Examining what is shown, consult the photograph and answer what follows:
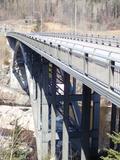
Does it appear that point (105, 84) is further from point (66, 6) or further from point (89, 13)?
point (66, 6)

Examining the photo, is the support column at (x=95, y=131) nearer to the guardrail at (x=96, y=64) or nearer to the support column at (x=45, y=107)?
the guardrail at (x=96, y=64)

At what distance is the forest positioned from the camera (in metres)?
129

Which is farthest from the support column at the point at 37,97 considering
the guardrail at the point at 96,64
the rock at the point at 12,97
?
the rock at the point at 12,97

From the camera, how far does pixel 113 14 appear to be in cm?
13462

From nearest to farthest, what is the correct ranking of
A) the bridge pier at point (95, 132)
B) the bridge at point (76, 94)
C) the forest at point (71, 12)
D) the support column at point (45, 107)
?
the bridge at point (76, 94) → the bridge pier at point (95, 132) → the support column at point (45, 107) → the forest at point (71, 12)

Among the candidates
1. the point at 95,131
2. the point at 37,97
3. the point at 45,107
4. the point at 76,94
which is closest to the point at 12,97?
the point at 37,97

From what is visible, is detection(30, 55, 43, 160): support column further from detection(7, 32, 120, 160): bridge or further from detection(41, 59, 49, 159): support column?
detection(41, 59, 49, 159): support column

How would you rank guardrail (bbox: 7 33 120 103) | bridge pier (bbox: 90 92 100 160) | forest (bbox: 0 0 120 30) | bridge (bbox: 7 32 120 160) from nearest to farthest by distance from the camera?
1. guardrail (bbox: 7 33 120 103)
2. bridge (bbox: 7 32 120 160)
3. bridge pier (bbox: 90 92 100 160)
4. forest (bbox: 0 0 120 30)

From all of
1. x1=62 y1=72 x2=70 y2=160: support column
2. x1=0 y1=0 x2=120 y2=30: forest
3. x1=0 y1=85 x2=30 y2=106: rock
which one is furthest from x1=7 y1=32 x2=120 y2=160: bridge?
x1=0 y1=0 x2=120 y2=30: forest

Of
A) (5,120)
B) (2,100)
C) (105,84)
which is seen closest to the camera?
(105,84)

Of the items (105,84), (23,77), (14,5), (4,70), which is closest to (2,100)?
(23,77)

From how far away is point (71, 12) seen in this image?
461ft

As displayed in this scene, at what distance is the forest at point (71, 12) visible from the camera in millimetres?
128750

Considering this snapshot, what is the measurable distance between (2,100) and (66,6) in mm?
95482
